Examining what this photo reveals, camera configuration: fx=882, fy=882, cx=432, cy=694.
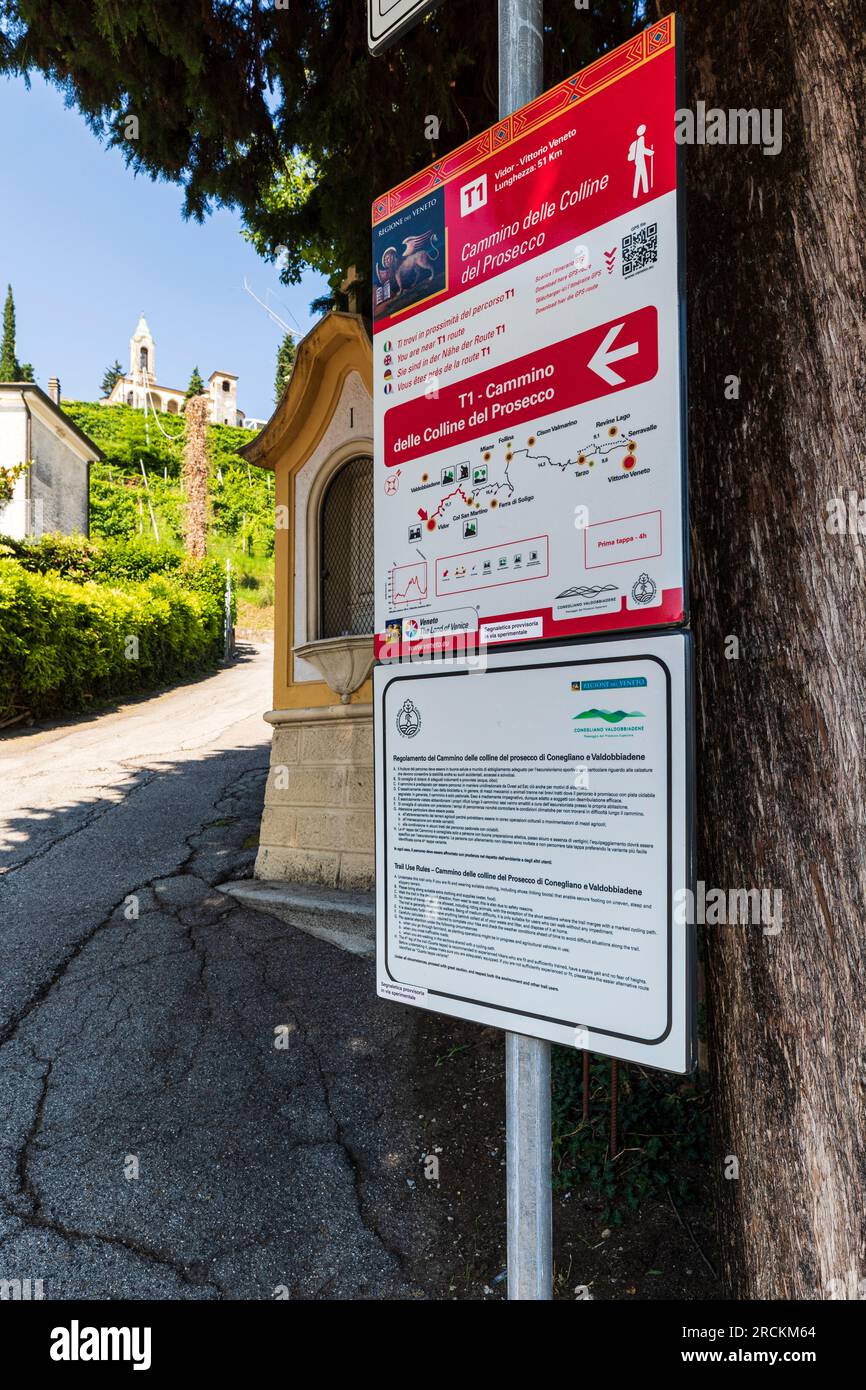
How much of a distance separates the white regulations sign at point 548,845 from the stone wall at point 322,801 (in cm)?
501

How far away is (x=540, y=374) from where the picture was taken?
65.7 inches

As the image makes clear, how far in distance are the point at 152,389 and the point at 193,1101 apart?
90584 mm

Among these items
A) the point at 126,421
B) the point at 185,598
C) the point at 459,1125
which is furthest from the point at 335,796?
the point at 126,421

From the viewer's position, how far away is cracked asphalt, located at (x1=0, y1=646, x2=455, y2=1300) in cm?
303

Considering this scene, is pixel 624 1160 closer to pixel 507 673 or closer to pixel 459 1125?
pixel 459 1125

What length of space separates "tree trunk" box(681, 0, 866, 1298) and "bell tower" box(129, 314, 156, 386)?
301 feet

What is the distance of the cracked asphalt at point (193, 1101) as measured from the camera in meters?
3.03

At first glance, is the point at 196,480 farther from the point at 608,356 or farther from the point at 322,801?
the point at 608,356

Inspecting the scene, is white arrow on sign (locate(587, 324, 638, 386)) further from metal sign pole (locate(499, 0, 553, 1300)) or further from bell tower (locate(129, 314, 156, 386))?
bell tower (locate(129, 314, 156, 386))

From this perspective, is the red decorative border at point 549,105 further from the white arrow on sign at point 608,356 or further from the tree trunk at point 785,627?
the tree trunk at point 785,627

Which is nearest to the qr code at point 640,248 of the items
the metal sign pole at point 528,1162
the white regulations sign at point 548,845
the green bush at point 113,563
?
the metal sign pole at point 528,1162

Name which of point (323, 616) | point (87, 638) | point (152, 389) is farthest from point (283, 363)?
point (323, 616)

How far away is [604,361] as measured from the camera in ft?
5.13
